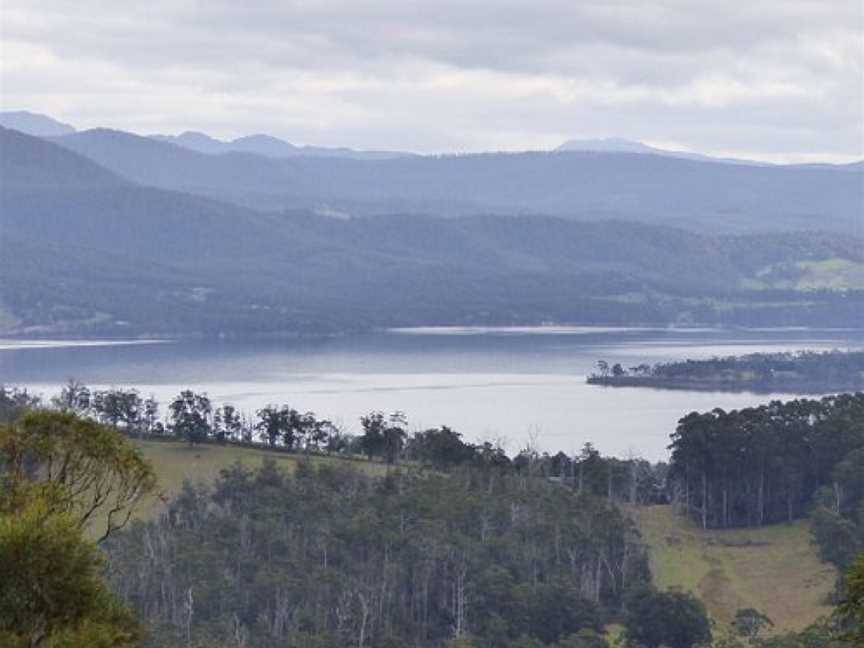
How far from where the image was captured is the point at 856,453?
156 ft

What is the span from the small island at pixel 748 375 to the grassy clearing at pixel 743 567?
58.4m

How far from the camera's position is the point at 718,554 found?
152 ft

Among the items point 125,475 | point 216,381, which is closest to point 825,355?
point 216,381

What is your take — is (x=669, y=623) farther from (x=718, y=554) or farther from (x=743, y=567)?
(x=718, y=554)

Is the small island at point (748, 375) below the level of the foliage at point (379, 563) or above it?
above

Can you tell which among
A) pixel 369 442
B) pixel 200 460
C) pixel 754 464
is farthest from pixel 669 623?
pixel 200 460

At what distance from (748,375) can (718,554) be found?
69715 mm

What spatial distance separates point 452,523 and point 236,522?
517 centimetres

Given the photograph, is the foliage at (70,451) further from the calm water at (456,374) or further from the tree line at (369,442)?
the calm water at (456,374)

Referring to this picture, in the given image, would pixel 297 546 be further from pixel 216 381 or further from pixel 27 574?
pixel 216 381

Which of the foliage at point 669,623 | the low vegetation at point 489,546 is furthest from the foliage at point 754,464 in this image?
the foliage at point 669,623

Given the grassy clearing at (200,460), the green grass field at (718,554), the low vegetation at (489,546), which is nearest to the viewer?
the low vegetation at (489,546)

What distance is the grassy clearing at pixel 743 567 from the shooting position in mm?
39281

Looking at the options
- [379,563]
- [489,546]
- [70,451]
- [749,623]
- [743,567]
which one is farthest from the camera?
[743,567]
